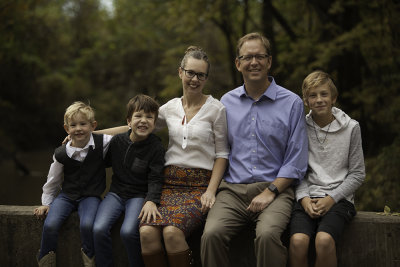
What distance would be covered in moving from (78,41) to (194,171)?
22.3 meters

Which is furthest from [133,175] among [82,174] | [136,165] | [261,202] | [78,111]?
[261,202]

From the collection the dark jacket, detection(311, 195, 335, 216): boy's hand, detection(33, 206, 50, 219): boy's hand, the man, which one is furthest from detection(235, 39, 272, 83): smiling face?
detection(33, 206, 50, 219): boy's hand

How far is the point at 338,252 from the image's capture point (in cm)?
295

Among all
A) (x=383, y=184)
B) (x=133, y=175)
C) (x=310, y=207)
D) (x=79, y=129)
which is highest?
(x=79, y=129)

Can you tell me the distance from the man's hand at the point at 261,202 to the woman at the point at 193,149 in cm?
28

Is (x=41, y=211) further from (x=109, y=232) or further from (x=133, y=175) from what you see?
(x=133, y=175)

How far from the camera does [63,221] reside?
10.0 ft

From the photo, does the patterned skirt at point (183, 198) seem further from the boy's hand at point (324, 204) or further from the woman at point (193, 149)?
the boy's hand at point (324, 204)

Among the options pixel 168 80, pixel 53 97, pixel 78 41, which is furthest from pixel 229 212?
pixel 78 41

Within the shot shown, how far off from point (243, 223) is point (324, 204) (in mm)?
548

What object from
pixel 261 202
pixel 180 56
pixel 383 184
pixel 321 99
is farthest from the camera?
pixel 180 56

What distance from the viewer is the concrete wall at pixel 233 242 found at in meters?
2.91

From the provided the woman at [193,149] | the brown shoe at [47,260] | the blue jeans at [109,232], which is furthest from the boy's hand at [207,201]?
the brown shoe at [47,260]

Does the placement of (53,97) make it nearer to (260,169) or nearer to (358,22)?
(358,22)
